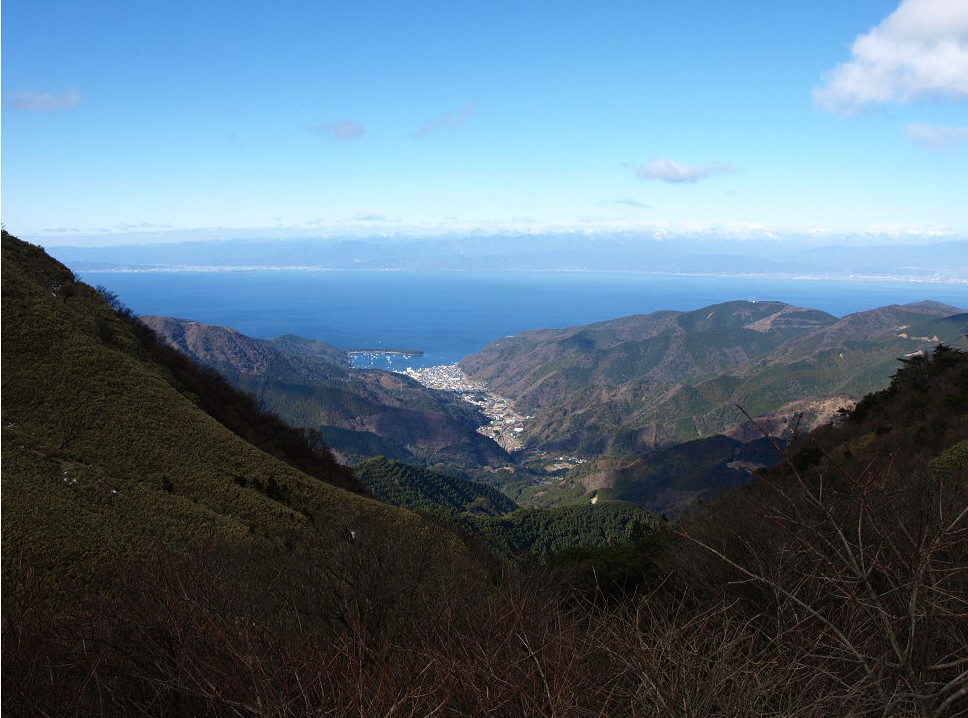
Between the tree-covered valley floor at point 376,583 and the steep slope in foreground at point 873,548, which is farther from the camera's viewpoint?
the tree-covered valley floor at point 376,583

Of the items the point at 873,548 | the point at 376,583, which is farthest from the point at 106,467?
the point at 873,548

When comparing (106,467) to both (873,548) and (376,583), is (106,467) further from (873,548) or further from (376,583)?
(873,548)

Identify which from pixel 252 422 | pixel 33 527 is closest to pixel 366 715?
pixel 33 527

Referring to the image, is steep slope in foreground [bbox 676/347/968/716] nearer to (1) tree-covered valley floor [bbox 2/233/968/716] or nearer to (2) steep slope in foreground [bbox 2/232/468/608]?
(1) tree-covered valley floor [bbox 2/233/968/716]

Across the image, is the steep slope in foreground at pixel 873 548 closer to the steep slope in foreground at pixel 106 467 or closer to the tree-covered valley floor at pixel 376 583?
the tree-covered valley floor at pixel 376 583

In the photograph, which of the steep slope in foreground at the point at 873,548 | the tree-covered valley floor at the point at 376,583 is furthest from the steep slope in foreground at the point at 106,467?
the steep slope in foreground at the point at 873,548

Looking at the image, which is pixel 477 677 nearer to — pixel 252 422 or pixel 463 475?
pixel 252 422
